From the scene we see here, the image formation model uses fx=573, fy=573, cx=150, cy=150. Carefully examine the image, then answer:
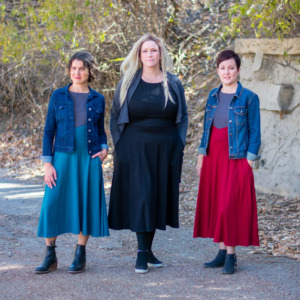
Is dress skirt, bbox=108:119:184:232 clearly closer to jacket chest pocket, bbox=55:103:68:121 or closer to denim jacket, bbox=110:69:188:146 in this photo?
denim jacket, bbox=110:69:188:146

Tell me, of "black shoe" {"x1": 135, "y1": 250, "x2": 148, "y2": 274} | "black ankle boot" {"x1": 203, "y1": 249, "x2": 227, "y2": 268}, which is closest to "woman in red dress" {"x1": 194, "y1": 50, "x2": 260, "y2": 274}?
"black ankle boot" {"x1": 203, "y1": 249, "x2": 227, "y2": 268}

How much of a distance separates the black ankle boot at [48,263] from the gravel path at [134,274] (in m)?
0.05

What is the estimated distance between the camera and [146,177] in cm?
471

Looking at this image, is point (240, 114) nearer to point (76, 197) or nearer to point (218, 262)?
point (218, 262)

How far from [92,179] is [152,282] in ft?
3.16

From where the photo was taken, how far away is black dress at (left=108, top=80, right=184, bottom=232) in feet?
15.4

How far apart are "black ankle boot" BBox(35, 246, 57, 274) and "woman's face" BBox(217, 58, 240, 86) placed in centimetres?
200

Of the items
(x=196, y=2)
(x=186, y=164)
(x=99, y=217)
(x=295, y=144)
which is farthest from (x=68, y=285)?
(x=196, y=2)

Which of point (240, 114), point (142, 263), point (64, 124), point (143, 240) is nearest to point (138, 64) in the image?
point (64, 124)

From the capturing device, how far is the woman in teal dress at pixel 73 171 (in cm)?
464

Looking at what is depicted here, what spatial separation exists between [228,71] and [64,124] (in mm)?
1421

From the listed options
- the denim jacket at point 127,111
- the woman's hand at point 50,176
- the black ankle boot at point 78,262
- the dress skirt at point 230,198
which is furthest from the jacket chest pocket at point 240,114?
the black ankle boot at point 78,262

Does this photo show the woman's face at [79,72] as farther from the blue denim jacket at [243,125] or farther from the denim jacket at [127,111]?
the blue denim jacket at [243,125]

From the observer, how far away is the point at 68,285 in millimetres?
4355
